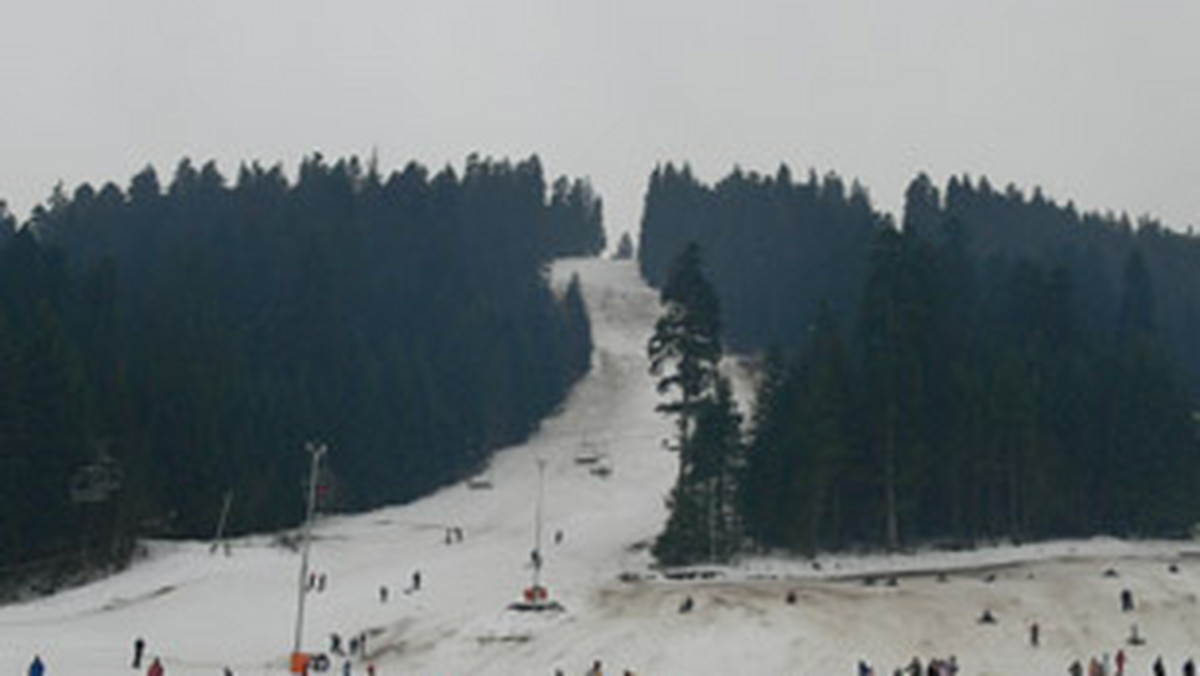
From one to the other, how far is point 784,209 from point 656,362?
104 meters

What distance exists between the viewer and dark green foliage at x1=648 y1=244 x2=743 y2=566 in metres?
64.9

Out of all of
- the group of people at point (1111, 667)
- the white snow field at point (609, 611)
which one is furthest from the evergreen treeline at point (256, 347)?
the group of people at point (1111, 667)

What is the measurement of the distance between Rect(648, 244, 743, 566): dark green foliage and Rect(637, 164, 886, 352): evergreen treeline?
47579 mm

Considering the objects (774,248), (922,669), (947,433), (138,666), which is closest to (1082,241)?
(774,248)

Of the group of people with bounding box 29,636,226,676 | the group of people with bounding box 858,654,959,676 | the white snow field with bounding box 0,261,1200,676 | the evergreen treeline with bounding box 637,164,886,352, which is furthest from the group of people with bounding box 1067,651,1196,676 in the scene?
the evergreen treeline with bounding box 637,164,886,352

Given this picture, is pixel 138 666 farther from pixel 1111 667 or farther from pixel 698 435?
pixel 1111 667

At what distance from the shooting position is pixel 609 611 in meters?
52.7

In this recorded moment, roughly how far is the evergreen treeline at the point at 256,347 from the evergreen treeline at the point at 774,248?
74.0 feet

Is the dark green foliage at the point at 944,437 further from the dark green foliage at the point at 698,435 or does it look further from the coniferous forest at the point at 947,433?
the dark green foliage at the point at 698,435

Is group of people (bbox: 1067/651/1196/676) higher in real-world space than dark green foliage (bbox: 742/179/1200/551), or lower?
lower

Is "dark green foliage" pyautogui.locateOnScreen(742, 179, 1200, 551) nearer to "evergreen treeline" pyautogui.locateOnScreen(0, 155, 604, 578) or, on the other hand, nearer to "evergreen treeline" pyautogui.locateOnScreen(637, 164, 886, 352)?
"evergreen treeline" pyautogui.locateOnScreen(0, 155, 604, 578)

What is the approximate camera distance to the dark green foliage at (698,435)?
6488 centimetres

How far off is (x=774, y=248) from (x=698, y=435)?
96145 mm

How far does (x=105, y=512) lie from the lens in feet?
222
